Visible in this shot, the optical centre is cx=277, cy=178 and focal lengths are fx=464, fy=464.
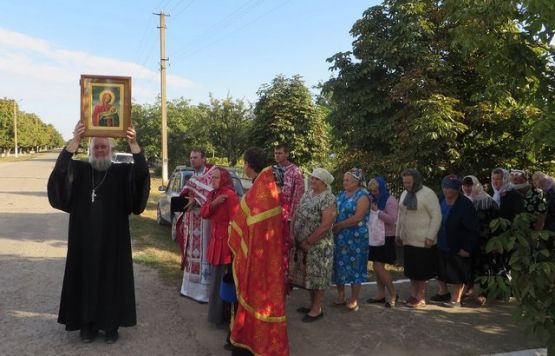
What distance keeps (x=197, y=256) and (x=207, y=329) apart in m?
1.12

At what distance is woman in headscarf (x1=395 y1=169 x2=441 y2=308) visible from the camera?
222 inches

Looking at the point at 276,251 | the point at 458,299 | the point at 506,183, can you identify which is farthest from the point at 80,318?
the point at 506,183

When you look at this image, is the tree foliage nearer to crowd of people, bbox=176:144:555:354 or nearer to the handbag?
crowd of people, bbox=176:144:555:354

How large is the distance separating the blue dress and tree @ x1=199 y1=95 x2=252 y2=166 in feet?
57.1

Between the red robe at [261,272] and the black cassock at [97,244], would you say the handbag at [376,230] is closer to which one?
the red robe at [261,272]

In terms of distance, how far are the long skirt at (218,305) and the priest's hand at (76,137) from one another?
194 cm

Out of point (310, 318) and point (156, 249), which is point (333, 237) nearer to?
point (310, 318)

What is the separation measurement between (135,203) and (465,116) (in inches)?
271

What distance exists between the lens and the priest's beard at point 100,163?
4534 millimetres

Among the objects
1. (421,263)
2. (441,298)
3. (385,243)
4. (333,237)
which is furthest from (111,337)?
(441,298)

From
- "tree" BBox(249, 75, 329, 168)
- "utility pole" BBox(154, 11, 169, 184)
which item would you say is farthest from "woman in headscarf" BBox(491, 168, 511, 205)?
"utility pole" BBox(154, 11, 169, 184)

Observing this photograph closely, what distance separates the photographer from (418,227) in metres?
5.73

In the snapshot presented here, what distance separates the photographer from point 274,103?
13.8 meters

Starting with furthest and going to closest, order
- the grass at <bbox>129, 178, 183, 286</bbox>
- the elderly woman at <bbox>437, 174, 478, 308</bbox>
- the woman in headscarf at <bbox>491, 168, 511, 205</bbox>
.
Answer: the grass at <bbox>129, 178, 183, 286</bbox> → the woman in headscarf at <bbox>491, 168, 511, 205</bbox> → the elderly woman at <bbox>437, 174, 478, 308</bbox>
